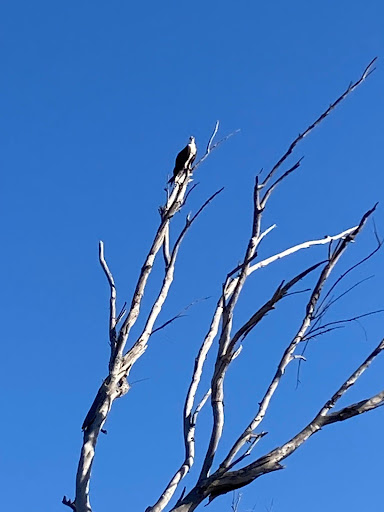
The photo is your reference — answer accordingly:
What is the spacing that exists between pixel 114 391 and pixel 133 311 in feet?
1.26

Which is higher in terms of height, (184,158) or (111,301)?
(184,158)

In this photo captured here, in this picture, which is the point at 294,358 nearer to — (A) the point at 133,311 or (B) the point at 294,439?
(B) the point at 294,439

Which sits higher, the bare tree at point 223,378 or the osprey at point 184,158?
the osprey at point 184,158

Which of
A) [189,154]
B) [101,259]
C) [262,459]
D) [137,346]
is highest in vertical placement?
[189,154]

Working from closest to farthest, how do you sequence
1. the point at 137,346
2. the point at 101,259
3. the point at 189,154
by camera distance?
1. the point at 137,346
2. the point at 101,259
3. the point at 189,154

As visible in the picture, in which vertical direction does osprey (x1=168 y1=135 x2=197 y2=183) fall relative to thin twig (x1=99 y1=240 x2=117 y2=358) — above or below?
above

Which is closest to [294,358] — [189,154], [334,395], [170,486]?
[334,395]

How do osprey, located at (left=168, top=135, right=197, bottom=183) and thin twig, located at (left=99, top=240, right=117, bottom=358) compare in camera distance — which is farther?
osprey, located at (left=168, top=135, right=197, bottom=183)

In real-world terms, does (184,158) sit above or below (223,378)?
above

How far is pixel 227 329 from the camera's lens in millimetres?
3252

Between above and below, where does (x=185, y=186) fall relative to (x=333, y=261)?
above

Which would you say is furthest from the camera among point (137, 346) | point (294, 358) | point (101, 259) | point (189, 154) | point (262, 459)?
point (189, 154)

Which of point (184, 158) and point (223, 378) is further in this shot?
point (184, 158)

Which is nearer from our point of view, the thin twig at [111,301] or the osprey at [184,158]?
the thin twig at [111,301]
